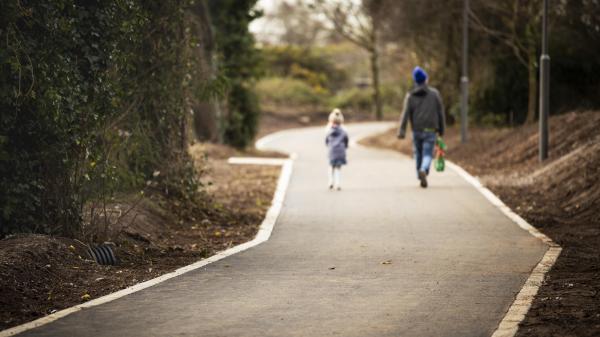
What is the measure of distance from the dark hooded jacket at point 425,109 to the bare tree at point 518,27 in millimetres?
7737

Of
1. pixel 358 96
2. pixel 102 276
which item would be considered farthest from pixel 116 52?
pixel 358 96

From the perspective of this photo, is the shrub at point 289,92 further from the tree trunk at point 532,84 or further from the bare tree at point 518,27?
the tree trunk at point 532,84

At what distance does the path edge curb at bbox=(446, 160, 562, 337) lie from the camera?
732 cm

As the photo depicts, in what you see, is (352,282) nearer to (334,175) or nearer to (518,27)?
(334,175)

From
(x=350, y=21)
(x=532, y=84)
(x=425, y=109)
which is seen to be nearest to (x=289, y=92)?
(x=350, y=21)

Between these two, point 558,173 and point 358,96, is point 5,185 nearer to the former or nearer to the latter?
point 558,173

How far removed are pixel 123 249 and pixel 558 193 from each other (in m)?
7.43

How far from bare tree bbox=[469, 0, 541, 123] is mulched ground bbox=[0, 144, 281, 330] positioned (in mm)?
11007

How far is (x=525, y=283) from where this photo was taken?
909cm

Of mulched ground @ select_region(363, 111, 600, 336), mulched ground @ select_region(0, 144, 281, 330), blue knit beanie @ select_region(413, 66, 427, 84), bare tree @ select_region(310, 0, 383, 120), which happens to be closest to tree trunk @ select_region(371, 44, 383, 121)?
bare tree @ select_region(310, 0, 383, 120)

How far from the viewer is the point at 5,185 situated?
1003cm

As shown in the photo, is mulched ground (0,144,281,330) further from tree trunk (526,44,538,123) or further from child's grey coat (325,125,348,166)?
tree trunk (526,44,538,123)

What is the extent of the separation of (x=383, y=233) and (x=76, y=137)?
4009mm

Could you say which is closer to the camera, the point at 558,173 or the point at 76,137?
the point at 76,137
